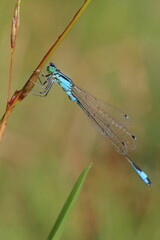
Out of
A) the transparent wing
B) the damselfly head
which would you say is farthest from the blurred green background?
the damselfly head

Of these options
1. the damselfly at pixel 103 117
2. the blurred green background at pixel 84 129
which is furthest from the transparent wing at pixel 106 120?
the blurred green background at pixel 84 129

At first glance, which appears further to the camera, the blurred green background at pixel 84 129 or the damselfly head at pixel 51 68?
the blurred green background at pixel 84 129

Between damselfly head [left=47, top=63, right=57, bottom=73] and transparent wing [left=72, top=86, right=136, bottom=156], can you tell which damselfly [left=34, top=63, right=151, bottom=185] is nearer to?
transparent wing [left=72, top=86, right=136, bottom=156]

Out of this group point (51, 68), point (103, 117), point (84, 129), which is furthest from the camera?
point (84, 129)

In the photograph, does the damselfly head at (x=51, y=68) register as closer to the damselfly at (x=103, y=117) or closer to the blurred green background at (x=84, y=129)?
the damselfly at (x=103, y=117)

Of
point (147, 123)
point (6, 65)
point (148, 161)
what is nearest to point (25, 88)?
point (148, 161)

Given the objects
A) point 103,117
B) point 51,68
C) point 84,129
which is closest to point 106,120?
point 103,117

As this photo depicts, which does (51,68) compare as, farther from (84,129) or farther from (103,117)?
(84,129)
